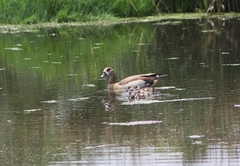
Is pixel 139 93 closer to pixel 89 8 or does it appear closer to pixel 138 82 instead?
pixel 138 82

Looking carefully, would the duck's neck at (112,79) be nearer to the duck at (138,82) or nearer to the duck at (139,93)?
the duck at (138,82)

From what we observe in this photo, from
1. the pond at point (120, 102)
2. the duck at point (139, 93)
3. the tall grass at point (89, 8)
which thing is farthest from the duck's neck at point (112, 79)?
the tall grass at point (89, 8)

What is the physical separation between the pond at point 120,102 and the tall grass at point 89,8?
1.77 meters

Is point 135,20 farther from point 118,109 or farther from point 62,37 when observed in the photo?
point 118,109

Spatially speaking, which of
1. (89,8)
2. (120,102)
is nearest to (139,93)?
(120,102)

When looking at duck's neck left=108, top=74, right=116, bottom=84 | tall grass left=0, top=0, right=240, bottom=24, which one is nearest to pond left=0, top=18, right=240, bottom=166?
duck's neck left=108, top=74, right=116, bottom=84

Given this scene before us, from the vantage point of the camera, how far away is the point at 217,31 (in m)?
18.7

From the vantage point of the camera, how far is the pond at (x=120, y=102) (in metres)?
7.47

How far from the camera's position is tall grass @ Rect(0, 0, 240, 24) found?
2059 cm

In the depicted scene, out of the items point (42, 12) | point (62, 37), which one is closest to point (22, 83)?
point (62, 37)

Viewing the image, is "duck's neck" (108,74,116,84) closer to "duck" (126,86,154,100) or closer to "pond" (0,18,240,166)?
"pond" (0,18,240,166)

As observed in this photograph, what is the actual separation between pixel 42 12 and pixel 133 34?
3087mm

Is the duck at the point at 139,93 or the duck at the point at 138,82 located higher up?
the duck at the point at 138,82

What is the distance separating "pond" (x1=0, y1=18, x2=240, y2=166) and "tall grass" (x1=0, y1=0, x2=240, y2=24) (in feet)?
5.80
